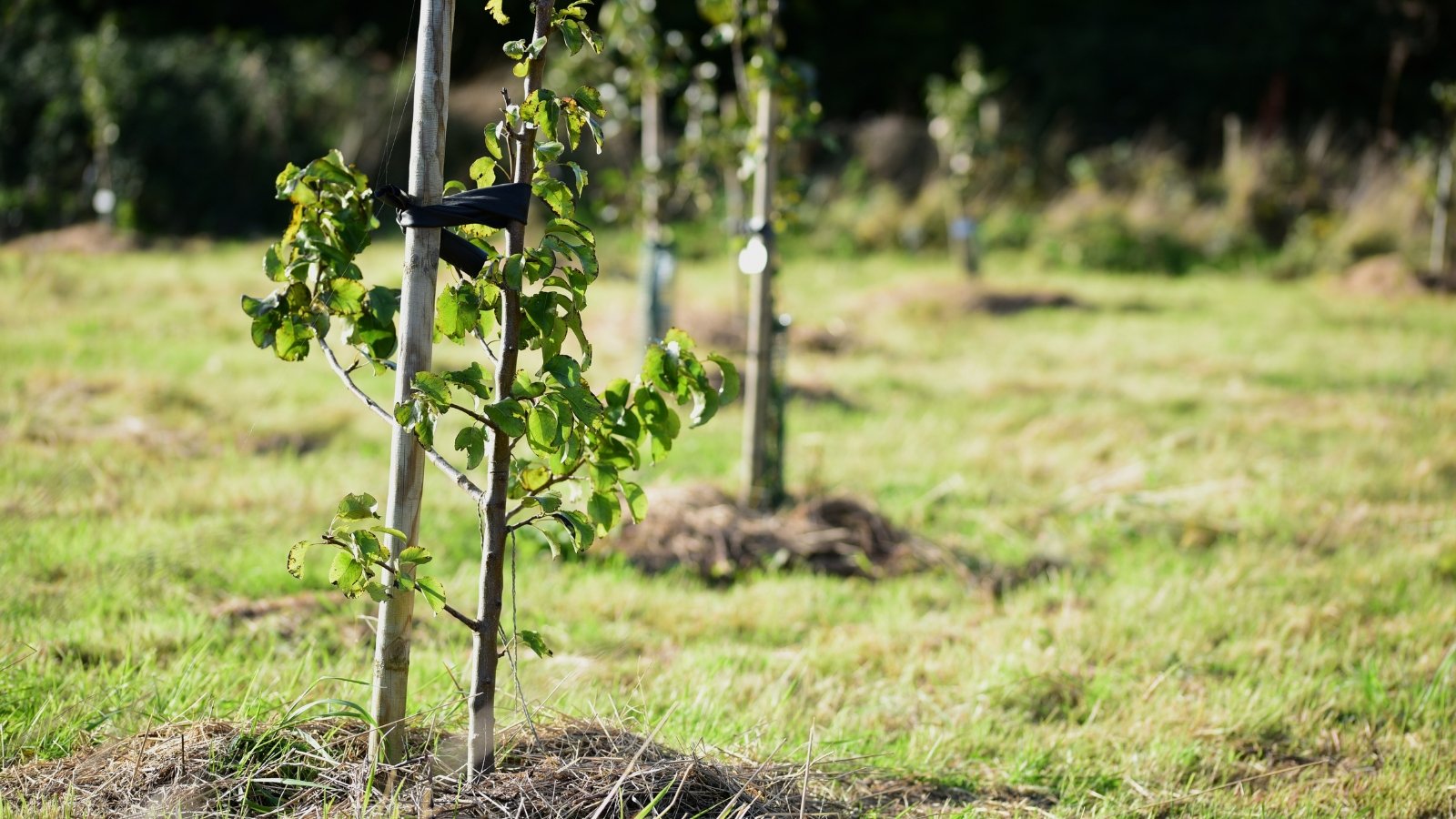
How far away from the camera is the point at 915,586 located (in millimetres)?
3805

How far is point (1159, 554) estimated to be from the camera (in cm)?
412

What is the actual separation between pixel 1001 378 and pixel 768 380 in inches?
108

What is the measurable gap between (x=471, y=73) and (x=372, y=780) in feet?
46.9

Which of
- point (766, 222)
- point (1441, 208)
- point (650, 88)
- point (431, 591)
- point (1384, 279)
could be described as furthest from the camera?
point (1384, 279)

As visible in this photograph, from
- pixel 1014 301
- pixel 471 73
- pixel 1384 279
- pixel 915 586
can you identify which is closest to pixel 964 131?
pixel 1014 301

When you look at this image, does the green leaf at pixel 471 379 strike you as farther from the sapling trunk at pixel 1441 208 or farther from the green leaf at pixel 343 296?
the sapling trunk at pixel 1441 208

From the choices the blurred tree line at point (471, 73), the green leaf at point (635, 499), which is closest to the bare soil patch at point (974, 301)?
the blurred tree line at point (471, 73)

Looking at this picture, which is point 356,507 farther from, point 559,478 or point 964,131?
point 964,131

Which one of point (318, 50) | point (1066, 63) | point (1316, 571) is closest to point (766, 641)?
point (1316, 571)

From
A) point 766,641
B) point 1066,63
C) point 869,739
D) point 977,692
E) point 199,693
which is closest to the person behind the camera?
point 199,693

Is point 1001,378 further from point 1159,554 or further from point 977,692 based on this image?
point 977,692

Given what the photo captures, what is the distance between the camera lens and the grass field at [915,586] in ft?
8.62

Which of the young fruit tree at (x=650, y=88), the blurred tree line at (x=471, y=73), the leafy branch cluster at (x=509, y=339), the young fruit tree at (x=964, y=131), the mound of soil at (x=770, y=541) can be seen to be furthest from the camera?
the blurred tree line at (x=471, y=73)

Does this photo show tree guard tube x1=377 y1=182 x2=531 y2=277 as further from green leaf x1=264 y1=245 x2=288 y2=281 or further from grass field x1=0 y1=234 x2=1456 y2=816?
grass field x1=0 y1=234 x2=1456 y2=816
